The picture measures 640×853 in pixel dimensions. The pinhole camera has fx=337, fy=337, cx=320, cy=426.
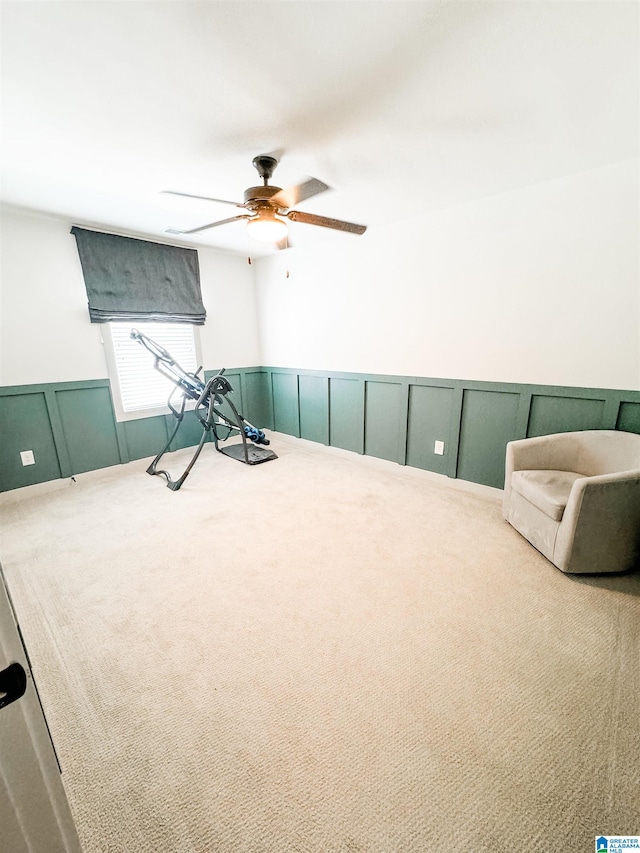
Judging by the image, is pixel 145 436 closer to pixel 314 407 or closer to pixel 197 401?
pixel 197 401

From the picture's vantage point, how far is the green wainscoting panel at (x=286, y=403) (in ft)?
15.0

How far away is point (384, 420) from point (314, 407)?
3.43 ft

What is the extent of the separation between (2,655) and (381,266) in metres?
3.61

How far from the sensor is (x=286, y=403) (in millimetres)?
4699

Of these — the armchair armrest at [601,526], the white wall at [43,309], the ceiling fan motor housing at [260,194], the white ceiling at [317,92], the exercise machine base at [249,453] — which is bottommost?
the exercise machine base at [249,453]

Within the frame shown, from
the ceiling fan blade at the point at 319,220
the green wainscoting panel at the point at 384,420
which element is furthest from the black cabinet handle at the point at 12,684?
the green wainscoting panel at the point at 384,420

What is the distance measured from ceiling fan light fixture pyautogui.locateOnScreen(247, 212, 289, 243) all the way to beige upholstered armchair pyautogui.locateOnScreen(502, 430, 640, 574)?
216cm

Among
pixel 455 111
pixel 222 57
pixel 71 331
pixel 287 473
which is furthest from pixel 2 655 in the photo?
pixel 71 331

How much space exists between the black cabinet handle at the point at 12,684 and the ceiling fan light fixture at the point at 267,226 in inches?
85.9

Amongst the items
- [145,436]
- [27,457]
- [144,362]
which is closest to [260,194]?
[144,362]

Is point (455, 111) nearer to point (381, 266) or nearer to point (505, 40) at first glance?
point (505, 40)

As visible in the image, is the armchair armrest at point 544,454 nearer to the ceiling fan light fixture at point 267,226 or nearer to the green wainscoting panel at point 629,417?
the green wainscoting panel at point 629,417

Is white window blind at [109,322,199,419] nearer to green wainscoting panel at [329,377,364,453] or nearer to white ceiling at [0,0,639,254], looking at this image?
white ceiling at [0,0,639,254]

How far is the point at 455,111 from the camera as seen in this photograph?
159 cm
